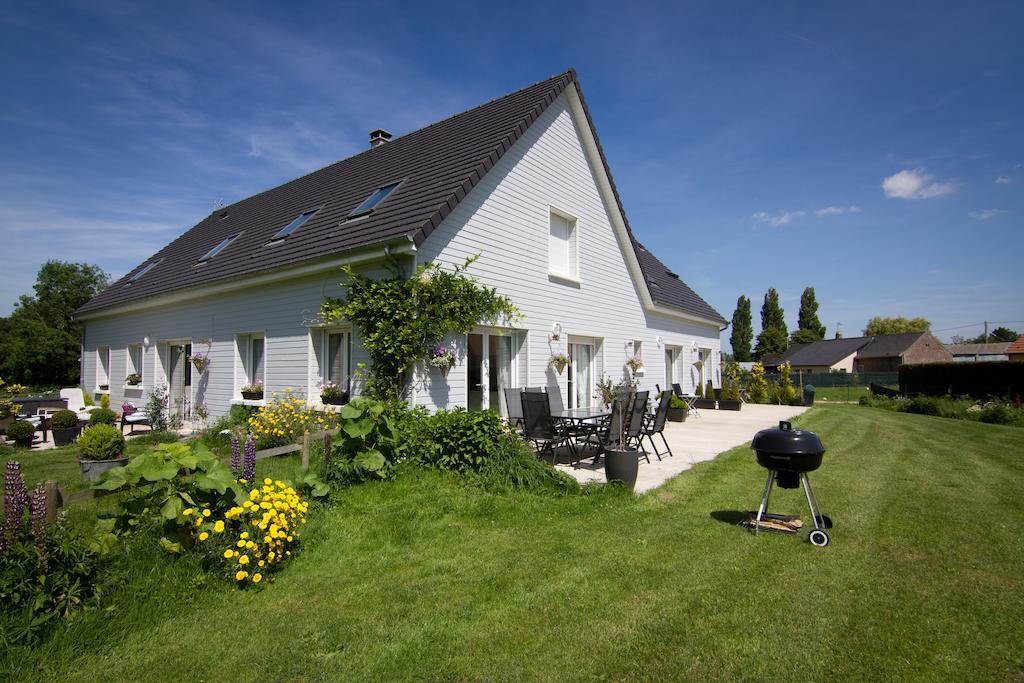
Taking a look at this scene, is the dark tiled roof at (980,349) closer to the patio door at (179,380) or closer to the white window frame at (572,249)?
the white window frame at (572,249)

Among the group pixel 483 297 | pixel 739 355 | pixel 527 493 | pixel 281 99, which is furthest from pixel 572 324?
pixel 739 355

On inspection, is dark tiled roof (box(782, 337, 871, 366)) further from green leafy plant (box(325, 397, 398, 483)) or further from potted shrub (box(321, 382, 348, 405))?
green leafy plant (box(325, 397, 398, 483))

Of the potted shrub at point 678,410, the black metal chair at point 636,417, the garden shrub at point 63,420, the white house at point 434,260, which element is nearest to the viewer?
the black metal chair at point 636,417

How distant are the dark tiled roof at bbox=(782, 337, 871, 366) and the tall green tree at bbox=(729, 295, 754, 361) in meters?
3.94

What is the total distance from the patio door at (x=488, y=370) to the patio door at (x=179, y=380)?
26.0 feet

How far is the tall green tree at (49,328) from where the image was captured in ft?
107

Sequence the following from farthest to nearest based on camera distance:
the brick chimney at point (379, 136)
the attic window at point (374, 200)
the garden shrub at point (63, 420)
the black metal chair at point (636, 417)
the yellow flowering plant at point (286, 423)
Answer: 1. the brick chimney at point (379, 136)
2. the garden shrub at point (63, 420)
3. the attic window at point (374, 200)
4. the yellow flowering plant at point (286, 423)
5. the black metal chair at point (636, 417)

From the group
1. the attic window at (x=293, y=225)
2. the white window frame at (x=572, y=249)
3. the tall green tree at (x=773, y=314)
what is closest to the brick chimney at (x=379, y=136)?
the attic window at (x=293, y=225)

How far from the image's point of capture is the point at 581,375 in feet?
42.5

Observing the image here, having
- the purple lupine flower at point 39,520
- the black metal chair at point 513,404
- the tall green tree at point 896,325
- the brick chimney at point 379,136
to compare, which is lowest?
the purple lupine flower at point 39,520

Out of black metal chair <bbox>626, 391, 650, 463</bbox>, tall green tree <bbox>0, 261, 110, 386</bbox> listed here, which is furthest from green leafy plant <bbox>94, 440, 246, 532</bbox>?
tall green tree <bbox>0, 261, 110, 386</bbox>

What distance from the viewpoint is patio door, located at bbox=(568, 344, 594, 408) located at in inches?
489

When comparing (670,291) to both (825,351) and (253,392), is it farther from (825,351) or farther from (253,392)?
(825,351)

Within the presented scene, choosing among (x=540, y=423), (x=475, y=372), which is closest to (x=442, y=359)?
(x=475, y=372)
